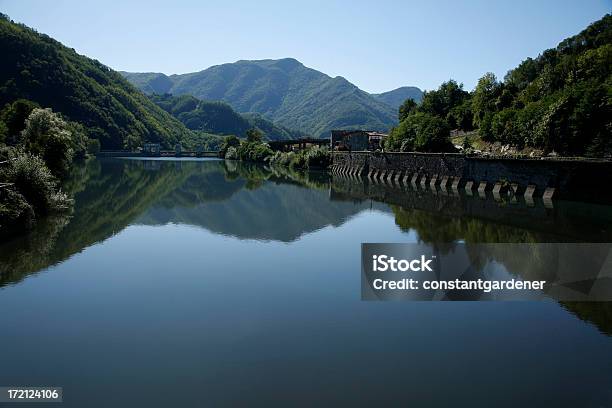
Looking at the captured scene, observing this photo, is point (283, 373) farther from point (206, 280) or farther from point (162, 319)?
point (206, 280)

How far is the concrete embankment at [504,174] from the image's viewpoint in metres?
45.0

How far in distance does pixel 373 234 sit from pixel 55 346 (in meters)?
21.3

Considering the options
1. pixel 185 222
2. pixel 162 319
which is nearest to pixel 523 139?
pixel 185 222

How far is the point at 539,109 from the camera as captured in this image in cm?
6016

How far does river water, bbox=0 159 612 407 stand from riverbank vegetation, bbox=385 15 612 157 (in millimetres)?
28381

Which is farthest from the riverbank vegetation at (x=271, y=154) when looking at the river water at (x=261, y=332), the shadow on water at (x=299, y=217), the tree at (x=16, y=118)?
the river water at (x=261, y=332)

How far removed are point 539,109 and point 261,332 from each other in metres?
57.5

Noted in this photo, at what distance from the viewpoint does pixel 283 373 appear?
1155 cm

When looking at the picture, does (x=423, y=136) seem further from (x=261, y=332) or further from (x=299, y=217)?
(x=261, y=332)

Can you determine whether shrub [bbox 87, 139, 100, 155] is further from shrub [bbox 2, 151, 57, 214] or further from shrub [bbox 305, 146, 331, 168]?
shrub [bbox 2, 151, 57, 214]

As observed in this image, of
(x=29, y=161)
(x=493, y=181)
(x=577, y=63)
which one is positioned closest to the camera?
(x=29, y=161)

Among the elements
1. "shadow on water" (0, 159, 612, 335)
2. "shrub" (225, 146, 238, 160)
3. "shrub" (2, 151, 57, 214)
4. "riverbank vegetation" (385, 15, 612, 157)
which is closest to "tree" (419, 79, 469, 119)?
"riverbank vegetation" (385, 15, 612, 157)

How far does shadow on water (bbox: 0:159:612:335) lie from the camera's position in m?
23.1

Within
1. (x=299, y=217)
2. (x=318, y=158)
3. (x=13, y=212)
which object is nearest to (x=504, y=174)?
(x=299, y=217)
